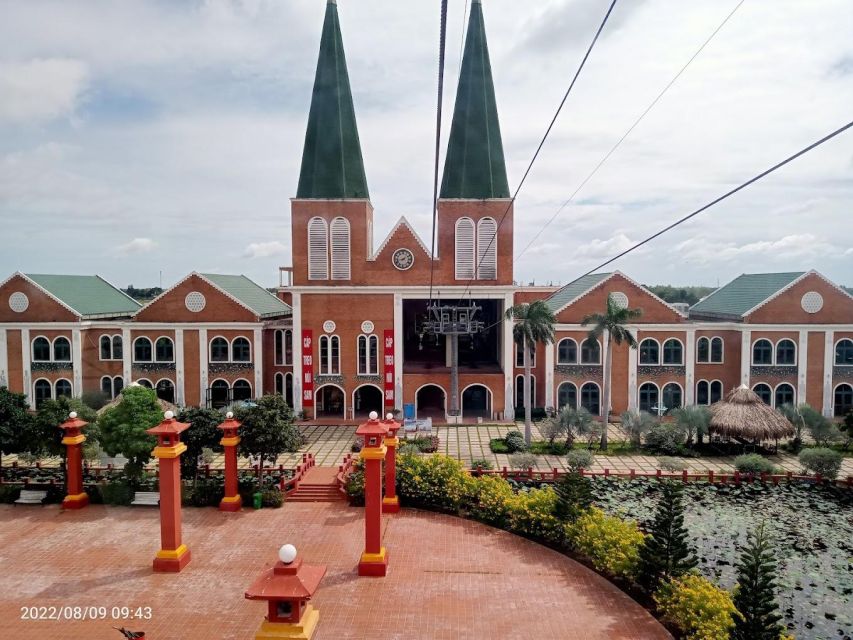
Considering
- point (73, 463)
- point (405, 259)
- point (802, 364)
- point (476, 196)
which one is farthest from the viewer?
point (405, 259)

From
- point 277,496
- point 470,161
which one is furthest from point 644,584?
point 470,161

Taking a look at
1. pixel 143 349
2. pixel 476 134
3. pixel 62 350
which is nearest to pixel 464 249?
pixel 476 134

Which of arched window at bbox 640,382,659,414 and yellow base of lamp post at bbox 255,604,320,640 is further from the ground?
yellow base of lamp post at bbox 255,604,320,640

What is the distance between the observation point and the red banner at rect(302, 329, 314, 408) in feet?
86.8

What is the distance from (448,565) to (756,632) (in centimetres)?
589

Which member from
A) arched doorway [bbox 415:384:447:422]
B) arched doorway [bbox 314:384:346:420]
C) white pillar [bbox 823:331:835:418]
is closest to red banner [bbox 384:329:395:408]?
arched doorway [bbox 415:384:447:422]

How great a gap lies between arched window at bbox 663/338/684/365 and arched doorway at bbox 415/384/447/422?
1002cm

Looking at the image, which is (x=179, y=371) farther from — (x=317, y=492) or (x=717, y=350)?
(x=717, y=350)

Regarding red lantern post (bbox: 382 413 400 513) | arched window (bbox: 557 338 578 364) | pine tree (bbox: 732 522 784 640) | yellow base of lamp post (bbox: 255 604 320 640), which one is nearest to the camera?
yellow base of lamp post (bbox: 255 604 320 640)

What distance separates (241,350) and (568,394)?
49.3 feet

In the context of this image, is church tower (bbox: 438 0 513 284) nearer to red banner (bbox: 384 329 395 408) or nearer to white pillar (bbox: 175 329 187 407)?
red banner (bbox: 384 329 395 408)

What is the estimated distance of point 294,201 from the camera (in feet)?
86.2

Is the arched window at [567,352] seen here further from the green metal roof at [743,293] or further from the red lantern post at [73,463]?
the red lantern post at [73,463]

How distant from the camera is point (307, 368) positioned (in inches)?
1044
